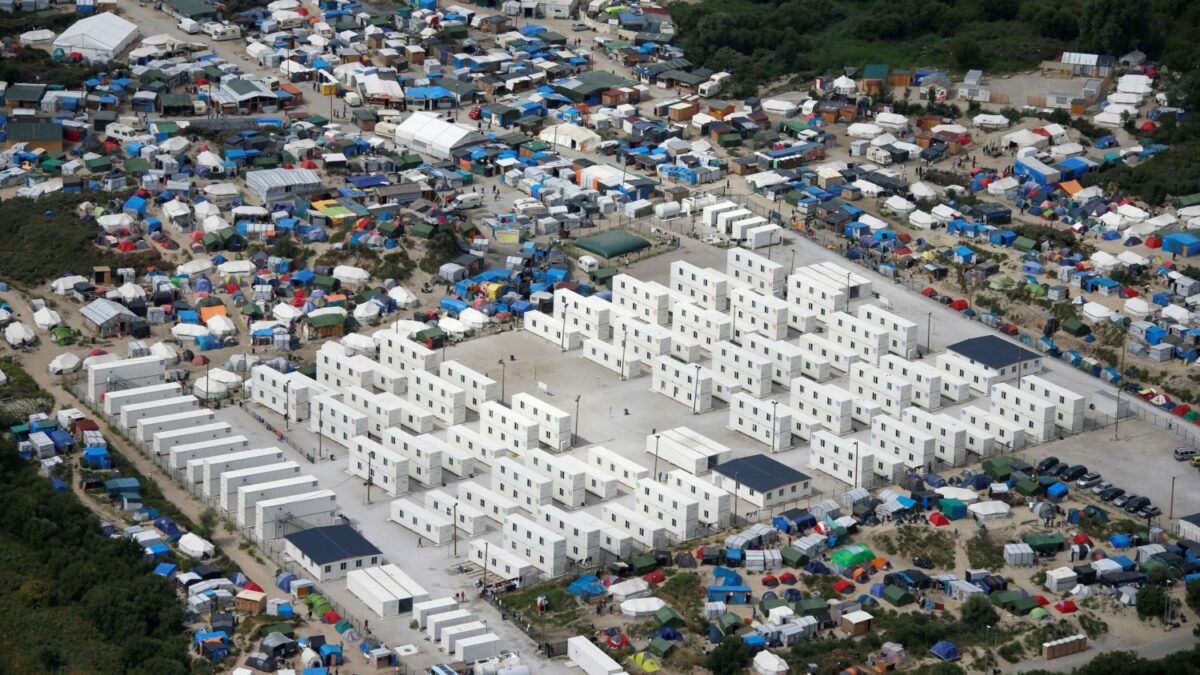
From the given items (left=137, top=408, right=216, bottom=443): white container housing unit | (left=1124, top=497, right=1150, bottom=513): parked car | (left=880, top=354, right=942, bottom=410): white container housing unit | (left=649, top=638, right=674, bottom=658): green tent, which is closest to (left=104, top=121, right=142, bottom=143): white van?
(left=137, top=408, right=216, bottom=443): white container housing unit

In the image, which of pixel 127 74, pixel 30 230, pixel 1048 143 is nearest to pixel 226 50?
pixel 127 74

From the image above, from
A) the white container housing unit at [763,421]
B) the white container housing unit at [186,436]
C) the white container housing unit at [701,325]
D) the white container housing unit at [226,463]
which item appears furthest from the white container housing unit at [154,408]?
the white container housing unit at [763,421]

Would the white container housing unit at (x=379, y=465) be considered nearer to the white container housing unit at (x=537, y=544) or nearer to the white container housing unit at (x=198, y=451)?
the white container housing unit at (x=198, y=451)

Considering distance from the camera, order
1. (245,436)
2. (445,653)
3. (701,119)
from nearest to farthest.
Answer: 1. (445,653)
2. (245,436)
3. (701,119)

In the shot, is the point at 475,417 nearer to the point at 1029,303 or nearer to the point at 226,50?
the point at 1029,303

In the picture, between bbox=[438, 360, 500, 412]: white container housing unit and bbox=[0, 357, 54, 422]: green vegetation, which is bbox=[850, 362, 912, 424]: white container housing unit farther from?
bbox=[0, 357, 54, 422]: green vegetation

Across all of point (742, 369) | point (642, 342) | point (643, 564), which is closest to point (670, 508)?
point (643, 564)
